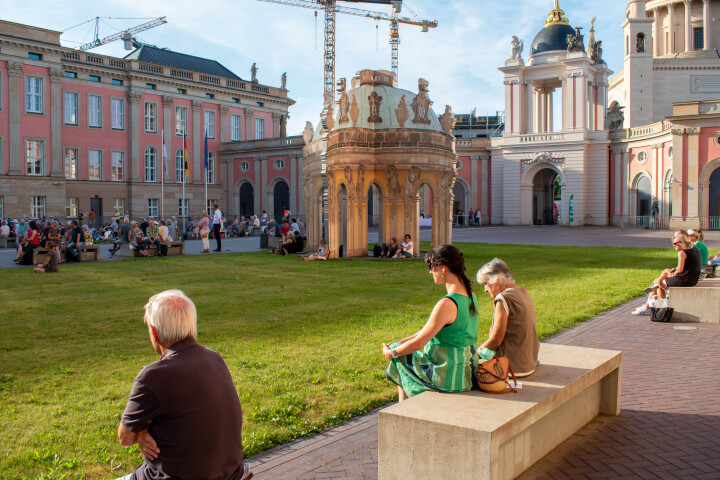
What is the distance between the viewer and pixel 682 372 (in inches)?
326

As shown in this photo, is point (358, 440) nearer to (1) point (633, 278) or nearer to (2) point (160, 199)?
(1) point (633, 278)

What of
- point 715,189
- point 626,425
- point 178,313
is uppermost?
point 715,189

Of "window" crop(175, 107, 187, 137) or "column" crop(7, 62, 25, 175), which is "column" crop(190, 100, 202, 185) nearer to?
"window" crop(175, 107, 187, 137)

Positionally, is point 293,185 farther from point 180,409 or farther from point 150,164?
point 180,409

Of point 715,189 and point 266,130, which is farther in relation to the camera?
point 266,130

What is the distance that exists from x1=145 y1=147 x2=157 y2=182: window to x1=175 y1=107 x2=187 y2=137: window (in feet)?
9.95

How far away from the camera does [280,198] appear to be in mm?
60812

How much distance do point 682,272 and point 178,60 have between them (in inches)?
2343

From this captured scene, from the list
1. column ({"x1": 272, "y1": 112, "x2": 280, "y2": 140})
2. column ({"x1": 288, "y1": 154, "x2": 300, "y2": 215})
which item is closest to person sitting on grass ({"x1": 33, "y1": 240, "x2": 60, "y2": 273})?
column ({"x1": 288, "y1": 154, "x2": 300, "y2": 215})

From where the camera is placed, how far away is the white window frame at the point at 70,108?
170ft

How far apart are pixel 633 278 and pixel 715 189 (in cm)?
3124

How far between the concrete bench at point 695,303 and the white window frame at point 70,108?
5078 cm

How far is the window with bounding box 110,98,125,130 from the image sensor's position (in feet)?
181

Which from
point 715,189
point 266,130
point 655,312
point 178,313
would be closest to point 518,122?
point 715,189
